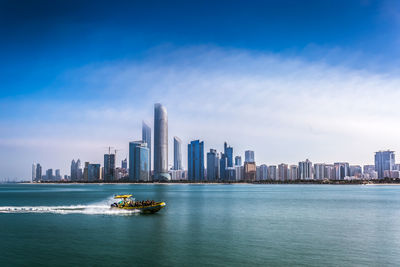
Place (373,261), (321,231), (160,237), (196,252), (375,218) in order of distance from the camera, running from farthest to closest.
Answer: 1. (375,218)
2. (321,231)
3. (160,237)
4. (196,252)
5. (373,261)

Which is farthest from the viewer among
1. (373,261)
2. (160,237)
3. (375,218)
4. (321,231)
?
(375,218)

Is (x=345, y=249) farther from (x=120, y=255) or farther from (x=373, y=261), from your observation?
(x=120, y=255)

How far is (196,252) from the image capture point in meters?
44.8

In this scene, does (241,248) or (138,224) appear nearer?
(241,248)

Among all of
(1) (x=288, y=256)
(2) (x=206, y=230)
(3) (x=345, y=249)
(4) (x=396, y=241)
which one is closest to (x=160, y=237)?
(2) (x=206, y=230)

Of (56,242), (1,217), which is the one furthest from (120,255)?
(1,217)

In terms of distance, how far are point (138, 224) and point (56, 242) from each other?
19879mm

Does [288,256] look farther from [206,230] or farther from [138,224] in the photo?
[138,224]

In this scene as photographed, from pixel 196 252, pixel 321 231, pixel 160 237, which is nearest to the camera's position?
pixel 196 252

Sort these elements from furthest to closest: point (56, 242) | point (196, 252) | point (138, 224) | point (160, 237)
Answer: point (138, 224), point (160, 237), point (56, 242), point (196, 252)

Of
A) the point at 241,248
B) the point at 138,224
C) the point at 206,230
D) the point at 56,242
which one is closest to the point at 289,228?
the point at 206,230

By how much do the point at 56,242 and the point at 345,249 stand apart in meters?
40.4

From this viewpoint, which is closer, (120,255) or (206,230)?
(120,255)

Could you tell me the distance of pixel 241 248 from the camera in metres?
46.8
